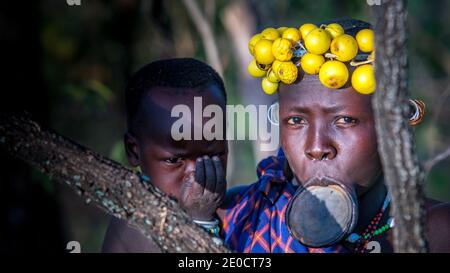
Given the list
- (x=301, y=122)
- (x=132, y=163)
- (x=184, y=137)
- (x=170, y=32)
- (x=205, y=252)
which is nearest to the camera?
(x=205, y=252)

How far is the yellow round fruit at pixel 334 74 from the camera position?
9.46 ft

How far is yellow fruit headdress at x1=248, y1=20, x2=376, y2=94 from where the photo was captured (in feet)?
9.48

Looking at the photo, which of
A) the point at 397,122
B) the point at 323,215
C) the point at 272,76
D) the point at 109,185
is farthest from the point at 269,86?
the point at 397,122

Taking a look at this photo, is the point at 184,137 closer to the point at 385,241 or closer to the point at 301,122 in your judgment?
the point at 301,122

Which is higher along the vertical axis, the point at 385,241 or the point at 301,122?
the point at 301,122

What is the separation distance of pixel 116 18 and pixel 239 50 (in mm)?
1713

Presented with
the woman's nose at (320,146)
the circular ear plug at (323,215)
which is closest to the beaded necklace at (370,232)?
the circular ear plug at (323,215)

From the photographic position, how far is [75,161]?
98.9 inches

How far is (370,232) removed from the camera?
9.89ft

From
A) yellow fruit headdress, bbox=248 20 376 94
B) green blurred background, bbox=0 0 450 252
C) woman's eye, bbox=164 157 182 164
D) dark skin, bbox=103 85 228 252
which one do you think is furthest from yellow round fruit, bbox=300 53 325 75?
green blurred background, bbox=0 0 450 252

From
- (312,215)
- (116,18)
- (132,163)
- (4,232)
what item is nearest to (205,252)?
(312,215)

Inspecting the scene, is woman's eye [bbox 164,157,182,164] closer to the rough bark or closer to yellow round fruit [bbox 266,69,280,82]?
yellow round fruit [bbox 266,69,280,82]

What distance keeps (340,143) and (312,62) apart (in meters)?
0.35

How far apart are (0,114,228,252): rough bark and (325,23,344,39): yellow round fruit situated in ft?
3.33
